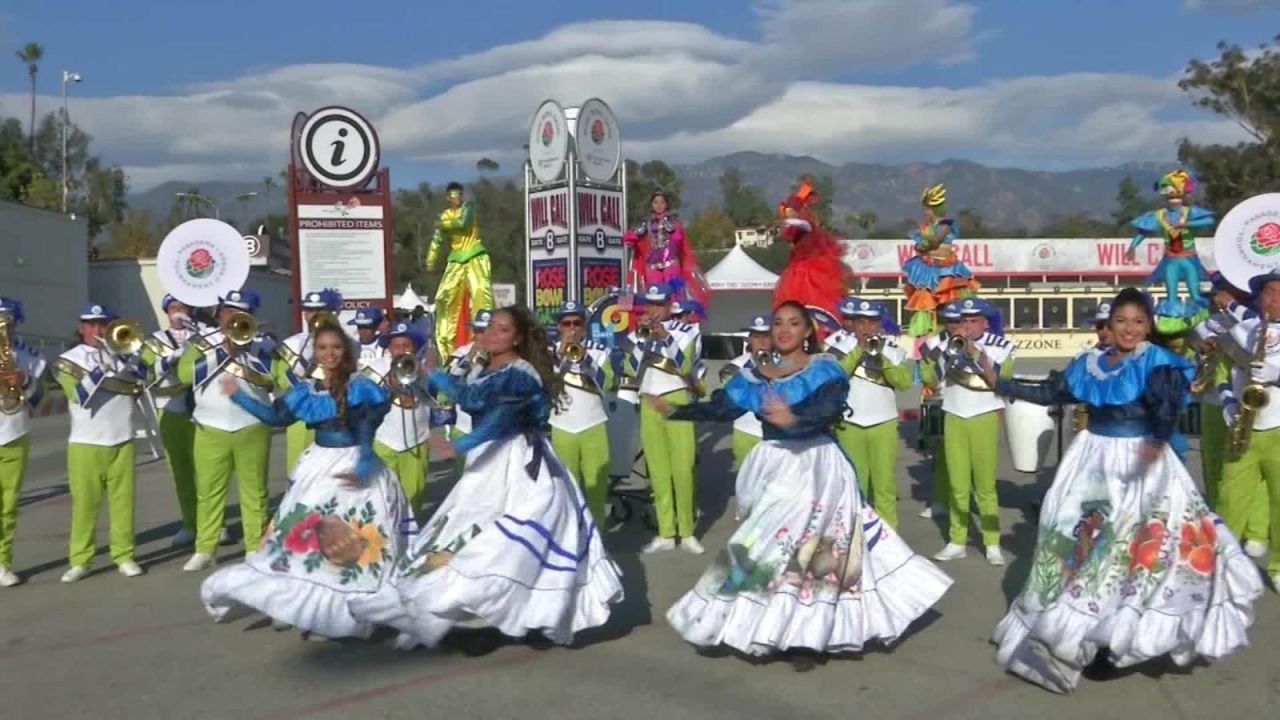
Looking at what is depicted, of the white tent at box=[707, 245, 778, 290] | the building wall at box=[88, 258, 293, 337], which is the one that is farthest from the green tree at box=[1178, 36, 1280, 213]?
the building wall at box=[88, 258, 293, 337]

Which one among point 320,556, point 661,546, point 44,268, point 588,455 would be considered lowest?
point 661,546

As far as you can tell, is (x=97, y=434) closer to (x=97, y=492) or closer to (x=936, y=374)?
(x=97, y=492)

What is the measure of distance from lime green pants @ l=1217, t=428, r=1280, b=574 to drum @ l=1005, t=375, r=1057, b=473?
2.77 m

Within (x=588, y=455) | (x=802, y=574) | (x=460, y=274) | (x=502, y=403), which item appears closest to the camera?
(x=802, y=574)

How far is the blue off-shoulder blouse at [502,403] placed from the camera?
605 cm

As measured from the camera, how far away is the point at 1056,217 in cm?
9281

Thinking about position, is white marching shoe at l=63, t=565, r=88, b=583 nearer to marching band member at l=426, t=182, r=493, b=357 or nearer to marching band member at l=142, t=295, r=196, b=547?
marching band member at l=142, t=295, r=196, b=547

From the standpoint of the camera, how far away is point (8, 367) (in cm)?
794

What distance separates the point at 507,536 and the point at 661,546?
3.46 m

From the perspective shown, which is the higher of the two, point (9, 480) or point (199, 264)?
point (199, 264)

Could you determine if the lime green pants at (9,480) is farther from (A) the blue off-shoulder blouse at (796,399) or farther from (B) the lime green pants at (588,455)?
(A) the blue off-shoulder blouse at (796,399)

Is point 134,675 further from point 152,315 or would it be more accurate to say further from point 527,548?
point 152,315

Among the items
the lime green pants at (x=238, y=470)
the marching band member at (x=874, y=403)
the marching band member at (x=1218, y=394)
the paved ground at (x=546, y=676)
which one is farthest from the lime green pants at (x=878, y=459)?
the lime green pants at (x=238, y=470)

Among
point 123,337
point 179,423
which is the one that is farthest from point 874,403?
point 179,423
